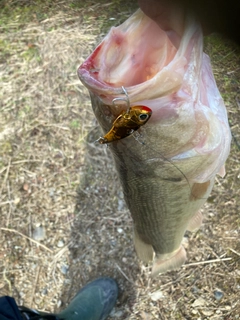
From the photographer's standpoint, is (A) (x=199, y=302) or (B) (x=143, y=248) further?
(A) (x=199, y=302)

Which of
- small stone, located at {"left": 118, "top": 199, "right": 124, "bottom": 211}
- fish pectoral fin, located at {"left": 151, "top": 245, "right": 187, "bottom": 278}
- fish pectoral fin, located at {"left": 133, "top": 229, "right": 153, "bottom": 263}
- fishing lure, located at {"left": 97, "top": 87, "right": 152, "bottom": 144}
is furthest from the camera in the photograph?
small stone, located at {"left": 118, "top": 199, "right": 124, "bottom": 211}

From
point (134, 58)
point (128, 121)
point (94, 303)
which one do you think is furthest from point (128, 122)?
point (94, 303)

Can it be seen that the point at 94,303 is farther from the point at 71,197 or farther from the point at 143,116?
the point at 143,116

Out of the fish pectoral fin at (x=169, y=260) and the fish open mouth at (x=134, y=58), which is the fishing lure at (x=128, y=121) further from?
the fish pectoral fin at (x=169, y=260)

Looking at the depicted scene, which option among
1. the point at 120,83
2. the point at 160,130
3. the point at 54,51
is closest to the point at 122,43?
the point at 120,83

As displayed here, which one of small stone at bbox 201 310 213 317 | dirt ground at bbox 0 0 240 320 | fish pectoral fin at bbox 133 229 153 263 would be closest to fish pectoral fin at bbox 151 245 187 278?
fish pectoral fin at bbox 133 229 153 263

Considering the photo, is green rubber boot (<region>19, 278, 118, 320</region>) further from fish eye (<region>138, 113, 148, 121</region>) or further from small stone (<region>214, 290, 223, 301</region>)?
fish eye (<region>138, 113, 148, 121</region>)

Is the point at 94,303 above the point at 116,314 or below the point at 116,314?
above
